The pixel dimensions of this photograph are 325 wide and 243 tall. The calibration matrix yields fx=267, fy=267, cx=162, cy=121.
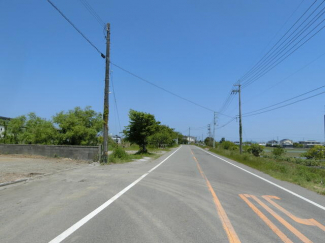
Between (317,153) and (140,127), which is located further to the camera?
(317,153)

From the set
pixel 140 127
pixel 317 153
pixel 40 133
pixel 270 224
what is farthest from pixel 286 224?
pixel 317 153

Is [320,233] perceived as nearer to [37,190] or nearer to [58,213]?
[58,213]

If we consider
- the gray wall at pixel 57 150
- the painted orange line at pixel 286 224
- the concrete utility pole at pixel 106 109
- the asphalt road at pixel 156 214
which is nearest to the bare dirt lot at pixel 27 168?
the gray wall at pixel 57 150

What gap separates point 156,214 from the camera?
6402mm

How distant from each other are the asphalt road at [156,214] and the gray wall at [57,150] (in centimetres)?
1098

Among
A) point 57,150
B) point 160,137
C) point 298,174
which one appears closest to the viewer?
point 298,174

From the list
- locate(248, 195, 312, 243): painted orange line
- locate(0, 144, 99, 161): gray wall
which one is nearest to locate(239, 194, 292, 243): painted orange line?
locate(248, 195, 312, 243): painted orange line

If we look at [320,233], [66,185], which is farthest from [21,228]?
[320,233]

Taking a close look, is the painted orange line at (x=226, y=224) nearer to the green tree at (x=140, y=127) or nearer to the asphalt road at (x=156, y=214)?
the asphalt road at (x=156, y=214)

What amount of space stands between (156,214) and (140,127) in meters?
27.9

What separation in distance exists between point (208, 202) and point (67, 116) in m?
22.5

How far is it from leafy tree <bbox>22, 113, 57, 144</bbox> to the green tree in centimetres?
1006

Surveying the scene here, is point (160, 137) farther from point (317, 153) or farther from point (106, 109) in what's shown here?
point (106, 109)

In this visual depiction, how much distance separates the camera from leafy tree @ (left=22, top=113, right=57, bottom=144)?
26750 millimetres
